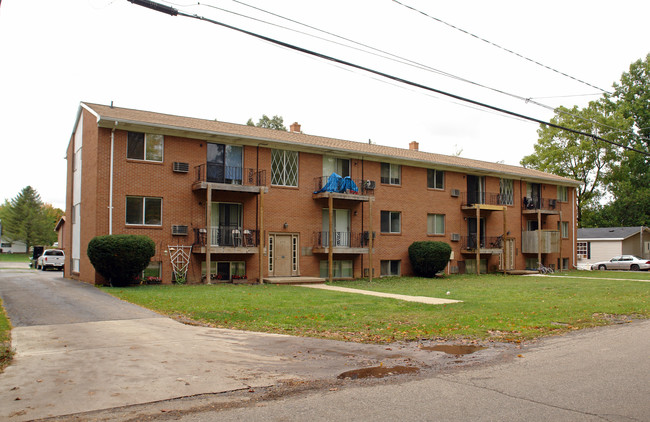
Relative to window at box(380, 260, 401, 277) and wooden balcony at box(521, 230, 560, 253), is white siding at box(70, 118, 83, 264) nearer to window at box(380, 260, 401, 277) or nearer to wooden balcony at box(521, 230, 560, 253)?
window at box(380, 260, 401, 277)

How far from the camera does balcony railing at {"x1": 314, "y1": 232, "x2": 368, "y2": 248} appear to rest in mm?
25797

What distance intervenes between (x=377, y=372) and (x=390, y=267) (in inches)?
848

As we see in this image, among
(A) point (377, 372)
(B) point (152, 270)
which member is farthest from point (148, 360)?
(B) point (152, 270)

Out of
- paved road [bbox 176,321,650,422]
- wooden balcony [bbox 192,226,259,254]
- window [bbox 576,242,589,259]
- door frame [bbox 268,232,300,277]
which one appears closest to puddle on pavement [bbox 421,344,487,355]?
paved road [bbox 176,321,650,422]

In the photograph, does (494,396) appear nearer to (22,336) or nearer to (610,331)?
(610,331)

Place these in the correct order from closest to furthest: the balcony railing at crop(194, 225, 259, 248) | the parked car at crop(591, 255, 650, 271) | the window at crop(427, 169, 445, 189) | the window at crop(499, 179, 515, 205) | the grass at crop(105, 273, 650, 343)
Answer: the grass at crop(105, 273, 650, 343) < the balcony railing at crop(194, 225, 259, 248) < the window at crop(427, 169, 445, 189) < the window at crop(499, 179, 515, 205) < the parked car at crop(591, 255, 650, 271)

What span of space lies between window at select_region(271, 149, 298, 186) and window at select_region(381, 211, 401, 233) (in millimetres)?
5841

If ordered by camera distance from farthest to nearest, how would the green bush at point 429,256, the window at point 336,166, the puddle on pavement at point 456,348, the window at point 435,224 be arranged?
the window at point 435,224 < the green bush at point 429,256 < the window at point 336,166 < the puddle on pavement at point 456,348

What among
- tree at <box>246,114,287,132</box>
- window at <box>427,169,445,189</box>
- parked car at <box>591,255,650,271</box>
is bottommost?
parked car at <box>591,255,650,271</box>

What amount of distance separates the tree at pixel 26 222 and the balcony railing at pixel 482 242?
234 ft

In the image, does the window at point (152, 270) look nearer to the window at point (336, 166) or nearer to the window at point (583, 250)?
the window at point (336, 166)

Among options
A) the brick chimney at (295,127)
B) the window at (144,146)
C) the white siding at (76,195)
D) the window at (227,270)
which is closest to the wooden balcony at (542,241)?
the brick chimney at (295,127)

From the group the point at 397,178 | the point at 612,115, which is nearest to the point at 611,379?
the point at 397,178

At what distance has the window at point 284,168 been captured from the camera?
24.8 metres
